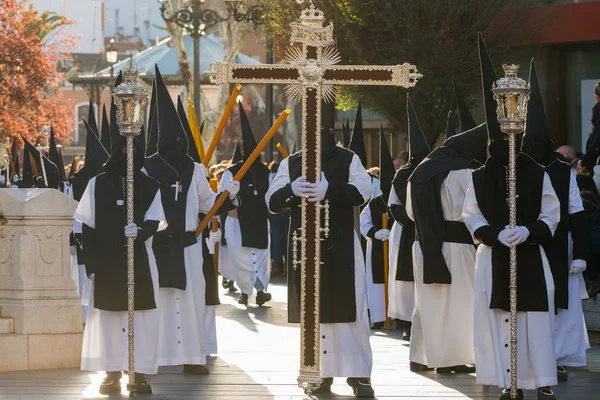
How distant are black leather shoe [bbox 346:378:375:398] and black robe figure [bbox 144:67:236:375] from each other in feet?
5.96

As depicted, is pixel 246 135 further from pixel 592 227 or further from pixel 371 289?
pixel 592 227

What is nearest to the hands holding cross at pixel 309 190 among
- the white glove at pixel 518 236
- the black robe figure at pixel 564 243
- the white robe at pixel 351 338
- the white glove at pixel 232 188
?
the white robe at pixel 351 338

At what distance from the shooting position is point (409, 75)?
10.3 m

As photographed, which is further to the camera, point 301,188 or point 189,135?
point 189,135

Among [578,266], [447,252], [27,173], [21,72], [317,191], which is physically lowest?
[578,266]

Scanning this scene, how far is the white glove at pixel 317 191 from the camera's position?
33.7 feet

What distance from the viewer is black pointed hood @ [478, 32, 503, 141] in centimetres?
1034

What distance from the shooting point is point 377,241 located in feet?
53.9

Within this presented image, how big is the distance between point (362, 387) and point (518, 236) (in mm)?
1714

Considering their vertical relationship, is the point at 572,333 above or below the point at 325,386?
above

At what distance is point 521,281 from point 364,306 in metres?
1.31

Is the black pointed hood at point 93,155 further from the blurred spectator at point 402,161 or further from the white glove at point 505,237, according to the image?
the white glove at point 505,237

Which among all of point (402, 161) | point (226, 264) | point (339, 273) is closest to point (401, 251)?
point (339, 273)

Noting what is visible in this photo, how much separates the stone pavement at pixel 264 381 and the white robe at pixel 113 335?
251 mm
